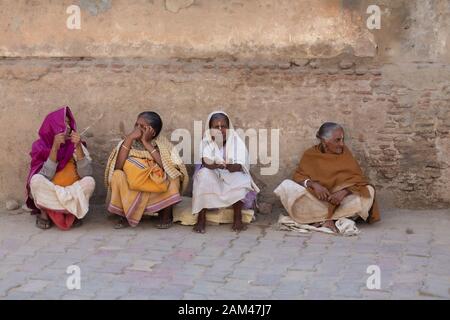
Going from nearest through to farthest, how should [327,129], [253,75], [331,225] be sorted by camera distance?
[331,225] < [327,129] < [253,75]

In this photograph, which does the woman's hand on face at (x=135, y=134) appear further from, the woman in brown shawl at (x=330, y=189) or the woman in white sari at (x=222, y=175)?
the woman in brown shawl at (x=330, y=189)

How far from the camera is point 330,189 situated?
21.6 feet

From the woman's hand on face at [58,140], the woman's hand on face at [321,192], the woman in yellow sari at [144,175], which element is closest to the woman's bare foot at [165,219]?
the woman in yellow sari at [144,175]

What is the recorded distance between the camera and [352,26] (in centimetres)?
696

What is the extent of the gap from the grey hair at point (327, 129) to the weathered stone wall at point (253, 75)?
0.34 meters

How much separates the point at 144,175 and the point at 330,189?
5.40ft

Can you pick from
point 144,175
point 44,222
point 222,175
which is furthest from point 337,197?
point 44,222

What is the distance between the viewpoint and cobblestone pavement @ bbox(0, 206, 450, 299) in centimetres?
496

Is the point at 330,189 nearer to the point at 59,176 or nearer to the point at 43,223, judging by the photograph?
the point at 59,176

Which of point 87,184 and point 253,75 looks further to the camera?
point 253,75

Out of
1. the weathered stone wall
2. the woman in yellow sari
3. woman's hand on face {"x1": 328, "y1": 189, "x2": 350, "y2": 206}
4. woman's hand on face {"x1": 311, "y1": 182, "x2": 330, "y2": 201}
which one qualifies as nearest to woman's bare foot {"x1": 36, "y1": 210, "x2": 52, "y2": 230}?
the woman in yellow sari

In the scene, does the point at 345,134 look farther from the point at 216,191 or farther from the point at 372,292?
the point at 372,292

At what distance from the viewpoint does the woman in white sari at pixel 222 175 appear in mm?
6547
